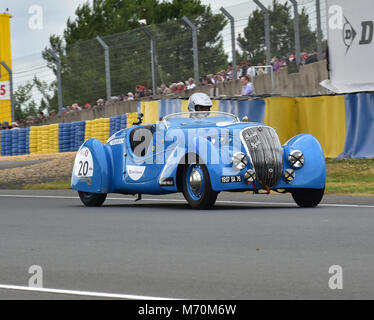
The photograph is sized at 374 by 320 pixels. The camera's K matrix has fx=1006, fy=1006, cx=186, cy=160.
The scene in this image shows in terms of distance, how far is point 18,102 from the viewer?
6481 cm

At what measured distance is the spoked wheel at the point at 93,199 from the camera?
1513 centimetres

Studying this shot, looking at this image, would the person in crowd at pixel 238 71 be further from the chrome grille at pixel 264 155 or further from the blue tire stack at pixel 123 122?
the chrome grille at pixel 264 155

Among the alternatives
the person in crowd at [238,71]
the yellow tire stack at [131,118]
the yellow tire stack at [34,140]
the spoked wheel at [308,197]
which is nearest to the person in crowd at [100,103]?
the yellow tire stack at [34,140]

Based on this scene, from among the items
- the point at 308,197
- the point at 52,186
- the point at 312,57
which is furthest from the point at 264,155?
the point at 312,57

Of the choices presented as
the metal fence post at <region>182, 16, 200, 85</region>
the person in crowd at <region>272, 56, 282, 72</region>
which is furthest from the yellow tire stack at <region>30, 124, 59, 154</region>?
the person in crowd at <region>272, 56, 282, 72</region>

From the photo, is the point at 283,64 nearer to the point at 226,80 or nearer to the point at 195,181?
the point at 226,80

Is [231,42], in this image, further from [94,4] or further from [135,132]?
[94,4]

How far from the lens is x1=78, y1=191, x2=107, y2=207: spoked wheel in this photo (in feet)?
49.6

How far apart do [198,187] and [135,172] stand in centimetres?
141
